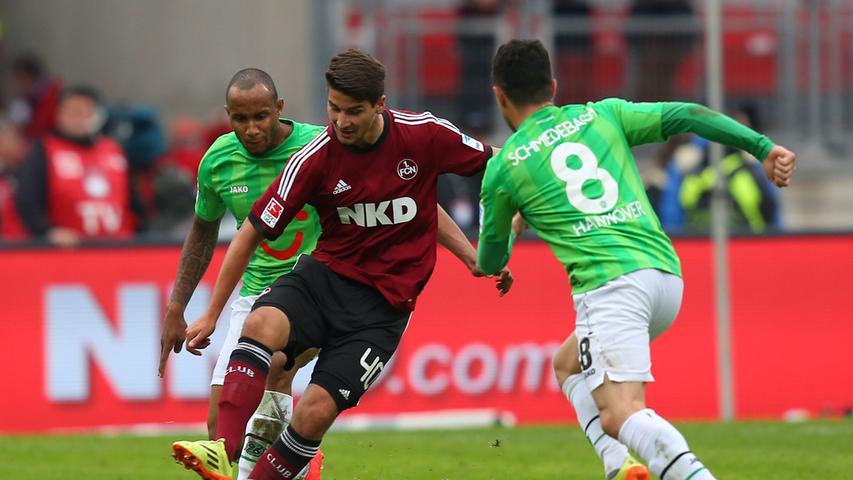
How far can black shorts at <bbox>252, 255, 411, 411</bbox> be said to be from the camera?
7.21 metres

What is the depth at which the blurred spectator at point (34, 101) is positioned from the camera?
61.8 feet

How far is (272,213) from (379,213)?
539 mm

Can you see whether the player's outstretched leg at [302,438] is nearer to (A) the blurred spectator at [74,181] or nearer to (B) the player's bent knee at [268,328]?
(B) the player's bent knee at [268,328]

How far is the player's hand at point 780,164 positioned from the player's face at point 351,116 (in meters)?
1.82

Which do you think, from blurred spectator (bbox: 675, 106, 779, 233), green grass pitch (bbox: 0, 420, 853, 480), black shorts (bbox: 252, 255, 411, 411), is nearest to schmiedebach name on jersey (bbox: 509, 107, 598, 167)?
black shorts (bbox: 252, 255, 411, 411)

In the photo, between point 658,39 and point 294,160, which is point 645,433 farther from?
point 658,39

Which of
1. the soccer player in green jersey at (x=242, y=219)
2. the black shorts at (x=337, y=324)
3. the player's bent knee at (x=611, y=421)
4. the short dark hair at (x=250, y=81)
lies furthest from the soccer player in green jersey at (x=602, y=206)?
the soccer player in green jersey at (x=242, y=219)

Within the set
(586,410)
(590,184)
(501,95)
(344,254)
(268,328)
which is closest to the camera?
(590,184)

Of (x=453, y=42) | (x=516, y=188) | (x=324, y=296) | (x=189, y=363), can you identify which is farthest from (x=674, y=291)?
(x=453, y=42)

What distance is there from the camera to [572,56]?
1753 centimetres

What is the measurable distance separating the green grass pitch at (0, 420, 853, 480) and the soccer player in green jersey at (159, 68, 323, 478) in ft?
4.74

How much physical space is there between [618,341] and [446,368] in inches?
293

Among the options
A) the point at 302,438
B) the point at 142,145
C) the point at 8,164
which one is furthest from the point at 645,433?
the point at 8,164

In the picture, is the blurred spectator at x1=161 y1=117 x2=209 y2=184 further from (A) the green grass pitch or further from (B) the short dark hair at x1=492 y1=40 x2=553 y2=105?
(B) the short dark hair at x1=492 y1=40 x2=553 y2=105
